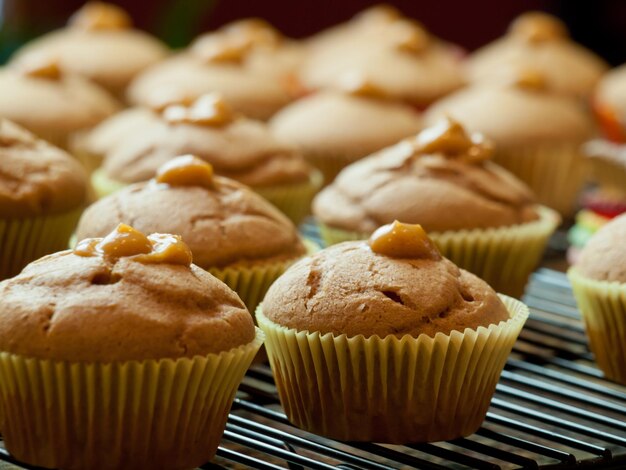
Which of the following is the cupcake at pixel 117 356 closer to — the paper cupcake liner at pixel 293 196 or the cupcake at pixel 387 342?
the cupcake at pixel 387 342

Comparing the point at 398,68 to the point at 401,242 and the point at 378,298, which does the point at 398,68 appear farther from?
the point at 378,298

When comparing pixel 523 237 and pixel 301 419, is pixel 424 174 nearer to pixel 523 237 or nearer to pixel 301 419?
pixel 523 237

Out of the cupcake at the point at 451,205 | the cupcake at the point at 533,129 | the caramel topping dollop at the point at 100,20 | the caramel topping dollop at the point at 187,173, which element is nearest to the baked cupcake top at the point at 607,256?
the cupcake at the point at 451,205

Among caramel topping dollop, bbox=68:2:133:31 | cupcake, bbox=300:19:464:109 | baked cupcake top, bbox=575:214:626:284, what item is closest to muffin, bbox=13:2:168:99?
caramel topping dollop, bbox=68:2:133:31

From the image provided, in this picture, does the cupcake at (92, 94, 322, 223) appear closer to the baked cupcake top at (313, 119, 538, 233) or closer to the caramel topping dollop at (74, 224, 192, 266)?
the baked cupcake top at (313, 119, 538, 233)

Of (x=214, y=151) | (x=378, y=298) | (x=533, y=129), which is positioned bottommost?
(x=533, y=129)

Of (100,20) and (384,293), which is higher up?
(384,293)

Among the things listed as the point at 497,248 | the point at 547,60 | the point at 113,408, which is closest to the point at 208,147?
the point at 497,248
